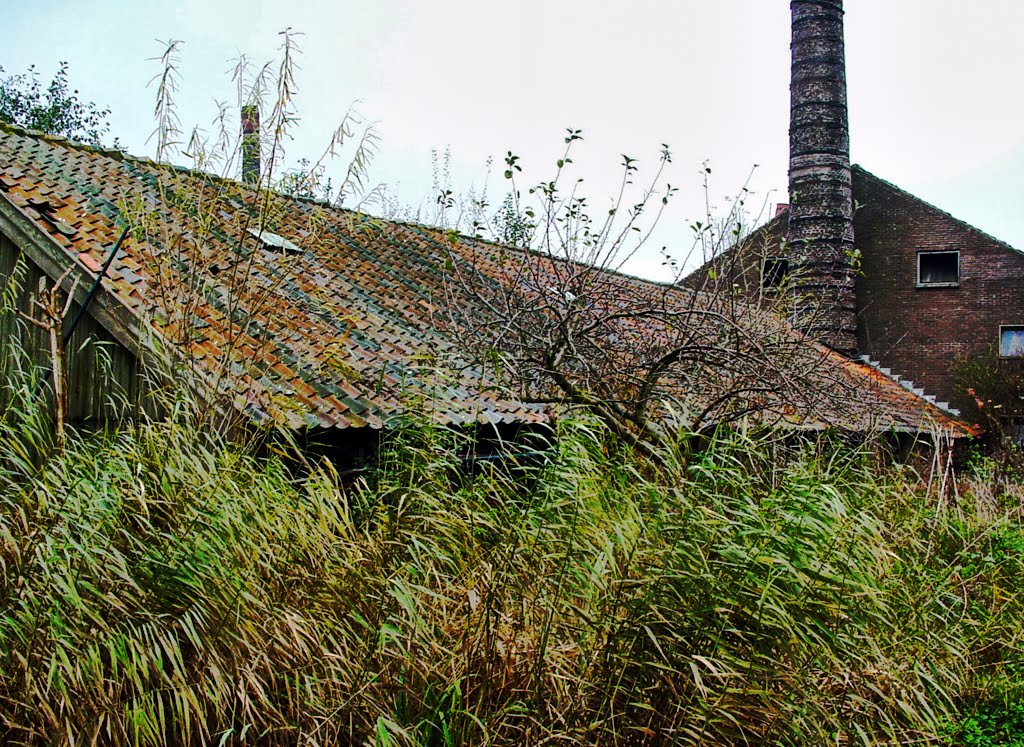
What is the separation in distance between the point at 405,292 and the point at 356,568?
8.25 metres

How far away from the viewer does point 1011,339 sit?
75.5 feet

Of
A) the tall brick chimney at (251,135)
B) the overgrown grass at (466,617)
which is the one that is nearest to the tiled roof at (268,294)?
the tall brick chimney at (251,135)

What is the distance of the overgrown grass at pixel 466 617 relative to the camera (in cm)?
403

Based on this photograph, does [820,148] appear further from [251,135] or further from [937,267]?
[251,135]

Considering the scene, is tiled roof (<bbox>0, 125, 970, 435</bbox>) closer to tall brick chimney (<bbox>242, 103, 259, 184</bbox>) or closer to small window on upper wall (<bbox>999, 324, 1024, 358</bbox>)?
tall brick chimney (<bbox>242, 103, 259, 184</bbox>)

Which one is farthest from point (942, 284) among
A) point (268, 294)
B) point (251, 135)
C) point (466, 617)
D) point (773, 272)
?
point (466, 617)

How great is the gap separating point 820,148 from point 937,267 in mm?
8032

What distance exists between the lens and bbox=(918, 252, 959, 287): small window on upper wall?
23.7m

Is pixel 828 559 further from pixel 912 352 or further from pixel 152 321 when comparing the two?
pixel 912 352

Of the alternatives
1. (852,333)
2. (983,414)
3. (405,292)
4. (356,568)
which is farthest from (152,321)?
(983,414)

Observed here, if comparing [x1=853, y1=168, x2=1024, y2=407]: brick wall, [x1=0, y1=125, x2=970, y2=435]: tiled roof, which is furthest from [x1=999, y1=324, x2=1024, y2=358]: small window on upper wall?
[x1=0, y1=125, x2=970, y2=435]: tiled roof

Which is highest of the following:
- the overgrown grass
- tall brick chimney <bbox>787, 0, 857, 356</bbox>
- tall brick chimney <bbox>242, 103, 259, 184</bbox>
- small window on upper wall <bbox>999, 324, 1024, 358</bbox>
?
tall brick chimney <bbox>787, 0, 857, 356</bbox>

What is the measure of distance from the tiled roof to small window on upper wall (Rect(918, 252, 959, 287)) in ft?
47.3

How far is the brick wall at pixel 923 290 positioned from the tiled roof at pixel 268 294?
45.5 feet
